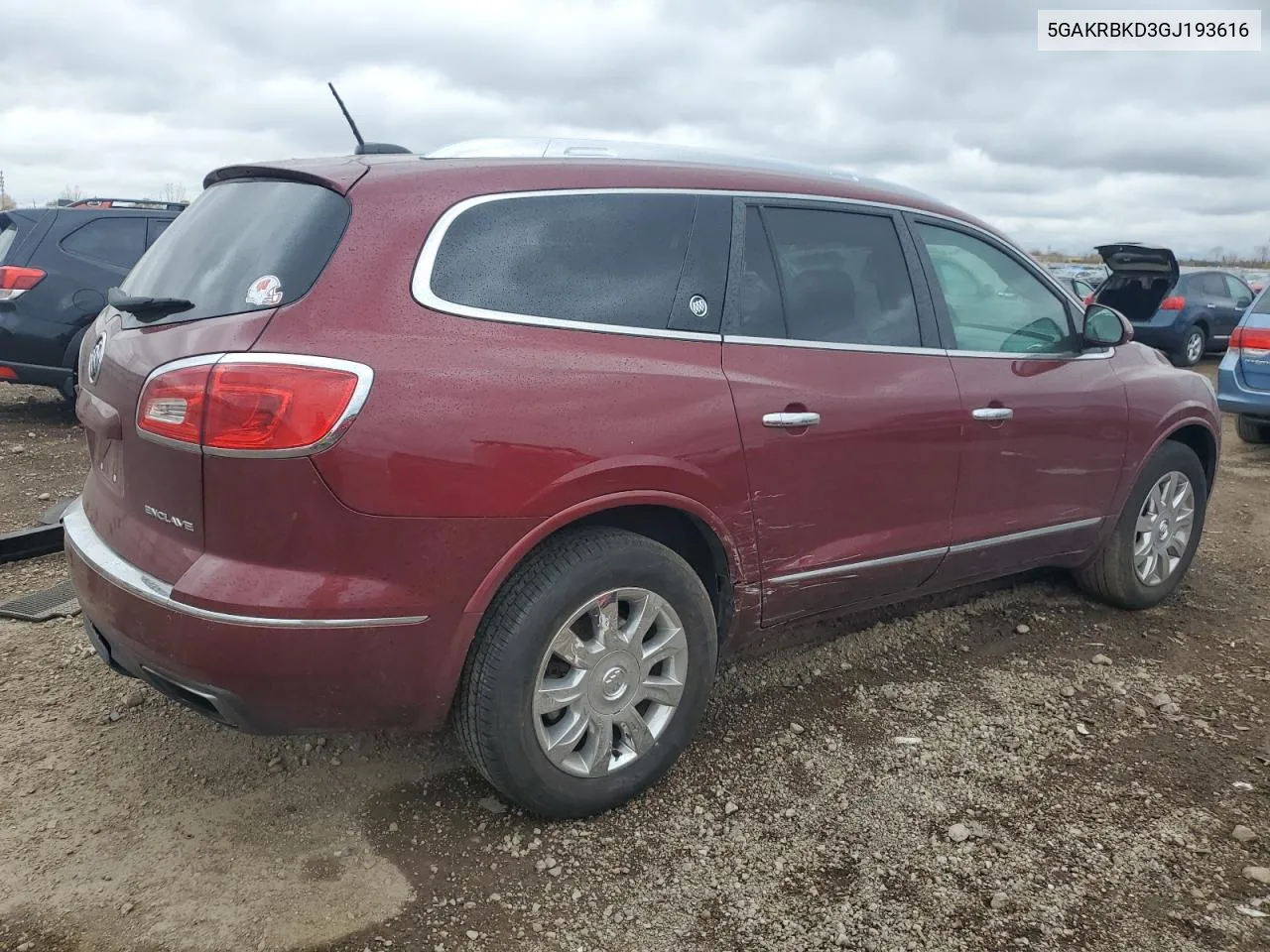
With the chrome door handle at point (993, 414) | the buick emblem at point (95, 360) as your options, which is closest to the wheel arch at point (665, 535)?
the chrome door handle at point (993, 414)

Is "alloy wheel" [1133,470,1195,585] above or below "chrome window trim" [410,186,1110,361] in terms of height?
below

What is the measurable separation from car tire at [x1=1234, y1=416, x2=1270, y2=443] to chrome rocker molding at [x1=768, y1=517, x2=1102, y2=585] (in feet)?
18.8

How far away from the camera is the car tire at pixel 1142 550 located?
438 centimetres

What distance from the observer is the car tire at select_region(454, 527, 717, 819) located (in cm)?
256

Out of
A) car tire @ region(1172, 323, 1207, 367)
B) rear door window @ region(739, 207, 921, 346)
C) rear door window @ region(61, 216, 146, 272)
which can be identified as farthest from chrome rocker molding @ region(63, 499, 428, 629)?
car tire @ region(1172, 323, 1207, 367)

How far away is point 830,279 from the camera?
10.8 feet

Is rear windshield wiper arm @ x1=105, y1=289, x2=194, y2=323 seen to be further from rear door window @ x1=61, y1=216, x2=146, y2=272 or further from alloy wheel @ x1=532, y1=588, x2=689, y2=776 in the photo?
rear door window @ x1=61, y1=216, x2=146, y2=272

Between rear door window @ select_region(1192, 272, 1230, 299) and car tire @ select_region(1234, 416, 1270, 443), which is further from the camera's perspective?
rear door window @ select_region(1192, 272, 1230, 299)

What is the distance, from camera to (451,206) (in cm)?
257

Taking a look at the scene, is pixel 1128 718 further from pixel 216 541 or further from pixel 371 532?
pixel 216 541

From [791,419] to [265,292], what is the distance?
1481mm

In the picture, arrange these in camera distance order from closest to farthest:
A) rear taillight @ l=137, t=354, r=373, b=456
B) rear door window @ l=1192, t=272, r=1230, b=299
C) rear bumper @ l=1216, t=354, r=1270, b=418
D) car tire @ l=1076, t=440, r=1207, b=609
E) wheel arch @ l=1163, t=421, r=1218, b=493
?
1. rear taillight @ l=137, t=354, r=373, b=456
2. car tire @ l=1076, t=440, r=1207, b=609
3. wheel arch @ l=1163, t=421, r=1218, b=493
4. rear bumper @ l=1216, t=354, r=1270, b=418
5. rear door window @ l=1192, t=272, r=1230, b=299

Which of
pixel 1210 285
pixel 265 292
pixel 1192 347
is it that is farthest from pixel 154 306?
pixel 1210 285

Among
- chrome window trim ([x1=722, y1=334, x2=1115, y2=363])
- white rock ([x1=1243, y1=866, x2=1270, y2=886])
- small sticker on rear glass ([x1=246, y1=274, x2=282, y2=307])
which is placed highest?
small sticker on rear glass ([x1=246, y1=274, x2=282, y2=307])
